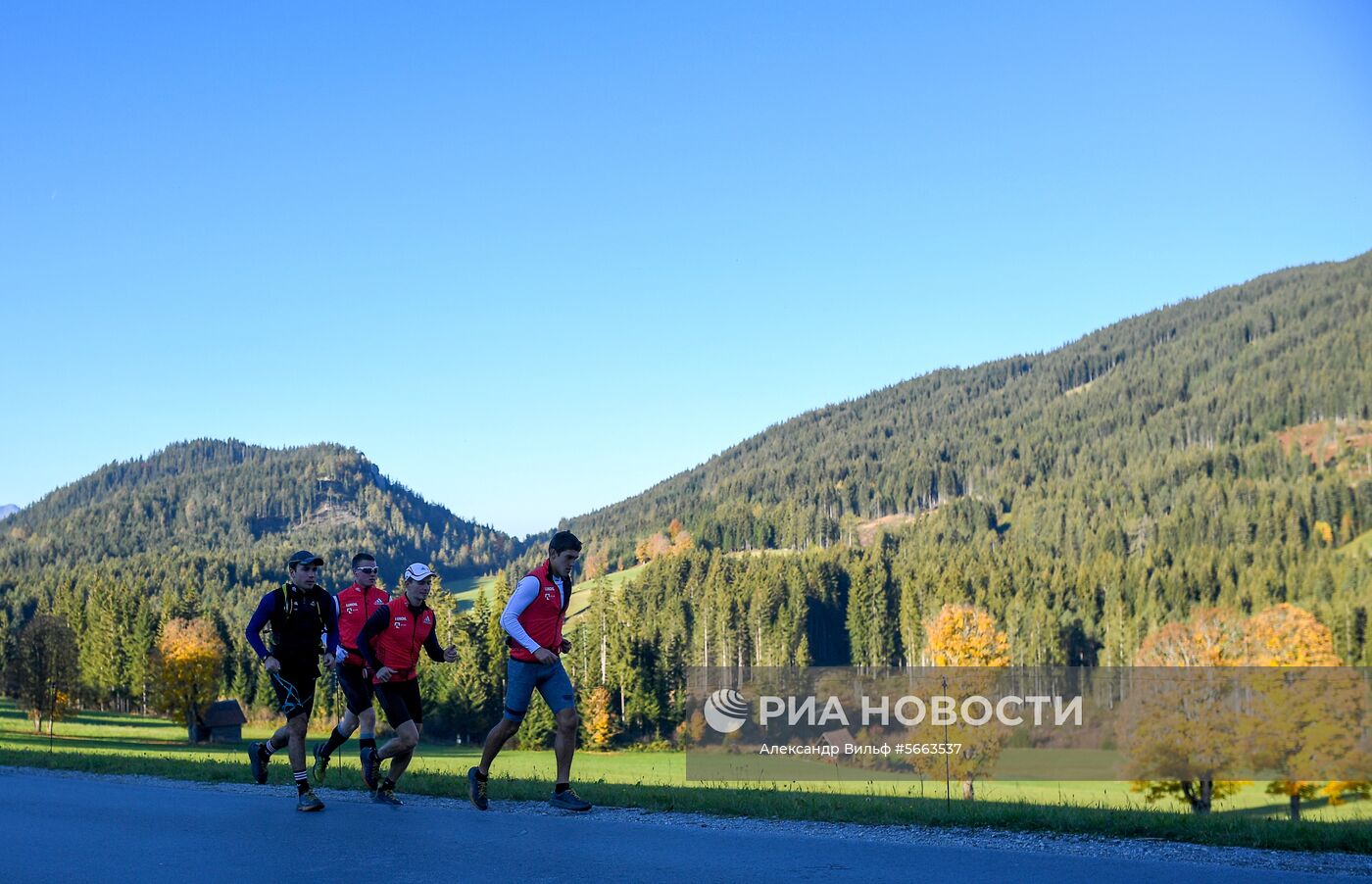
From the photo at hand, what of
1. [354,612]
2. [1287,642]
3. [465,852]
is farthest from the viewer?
[1287,642]

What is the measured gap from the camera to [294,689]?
11305 mm

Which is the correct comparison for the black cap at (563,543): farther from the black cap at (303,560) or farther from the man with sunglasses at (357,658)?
the black cap at (303,560)

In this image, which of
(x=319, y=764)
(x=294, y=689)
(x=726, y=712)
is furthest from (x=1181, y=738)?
(x=294, y=689)

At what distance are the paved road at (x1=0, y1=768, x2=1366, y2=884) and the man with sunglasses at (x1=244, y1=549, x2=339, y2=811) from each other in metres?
0.89

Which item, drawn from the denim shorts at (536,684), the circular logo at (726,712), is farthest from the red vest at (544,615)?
the circular logo at (726,712)

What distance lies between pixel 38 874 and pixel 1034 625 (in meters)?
107

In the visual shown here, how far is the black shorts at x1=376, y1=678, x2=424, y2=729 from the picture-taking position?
11.2m

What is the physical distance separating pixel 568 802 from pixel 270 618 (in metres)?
3.61

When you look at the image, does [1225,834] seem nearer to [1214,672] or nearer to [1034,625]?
[1214,672]

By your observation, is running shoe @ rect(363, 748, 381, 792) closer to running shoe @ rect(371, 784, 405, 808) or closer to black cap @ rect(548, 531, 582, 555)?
running shoe @ rect(371, 784, 405, 808)

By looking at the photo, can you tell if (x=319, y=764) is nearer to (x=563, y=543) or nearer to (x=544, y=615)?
(x=544, y=615)

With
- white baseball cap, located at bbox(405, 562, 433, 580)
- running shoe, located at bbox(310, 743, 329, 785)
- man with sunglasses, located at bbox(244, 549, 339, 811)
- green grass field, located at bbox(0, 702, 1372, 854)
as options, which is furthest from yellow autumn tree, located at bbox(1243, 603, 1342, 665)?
man with sunglasses, located at bbox(244, 549, 339, 811)

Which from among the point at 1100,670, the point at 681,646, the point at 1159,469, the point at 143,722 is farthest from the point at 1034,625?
the point at 1159,469

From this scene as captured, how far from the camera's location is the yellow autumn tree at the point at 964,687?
151 ft
